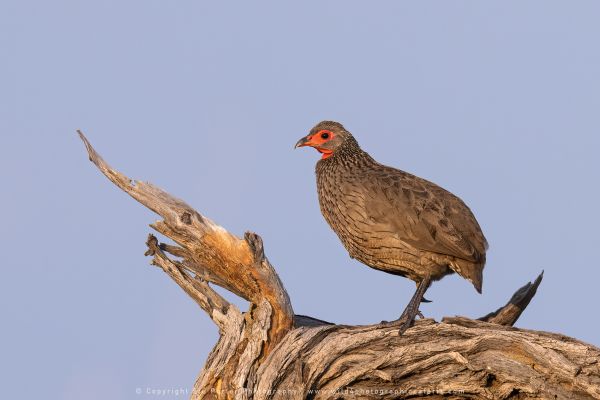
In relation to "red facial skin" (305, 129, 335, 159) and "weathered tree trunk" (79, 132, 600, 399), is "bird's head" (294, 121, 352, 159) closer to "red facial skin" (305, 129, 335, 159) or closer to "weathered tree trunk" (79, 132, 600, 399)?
"red facial skin" (305, 129, 335, 159)

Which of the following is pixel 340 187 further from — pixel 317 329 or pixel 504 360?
pixel 504 360

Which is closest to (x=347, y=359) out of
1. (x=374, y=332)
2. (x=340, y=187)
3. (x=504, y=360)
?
(x=374, y=332)

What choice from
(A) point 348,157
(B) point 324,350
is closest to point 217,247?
(B) point 324,350

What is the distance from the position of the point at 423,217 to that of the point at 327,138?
72.9 inches

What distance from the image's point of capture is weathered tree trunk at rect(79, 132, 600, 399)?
7.95 meters

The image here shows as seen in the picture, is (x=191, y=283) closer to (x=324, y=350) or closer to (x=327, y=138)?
(x=324, y=350)

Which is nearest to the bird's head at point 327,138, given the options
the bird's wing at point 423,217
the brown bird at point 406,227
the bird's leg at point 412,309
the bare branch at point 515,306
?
the brown bird at point 406,227

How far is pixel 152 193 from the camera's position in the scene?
8.16 metres

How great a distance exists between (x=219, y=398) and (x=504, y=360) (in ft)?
8.77

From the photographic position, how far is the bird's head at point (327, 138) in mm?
10203

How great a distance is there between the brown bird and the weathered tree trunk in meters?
0.44

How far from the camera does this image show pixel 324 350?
8.20 metres

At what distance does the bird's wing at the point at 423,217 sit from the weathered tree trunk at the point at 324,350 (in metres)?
0.83

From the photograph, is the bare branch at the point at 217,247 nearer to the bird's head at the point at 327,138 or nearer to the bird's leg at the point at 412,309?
the bird's leg at the point at 412,309
